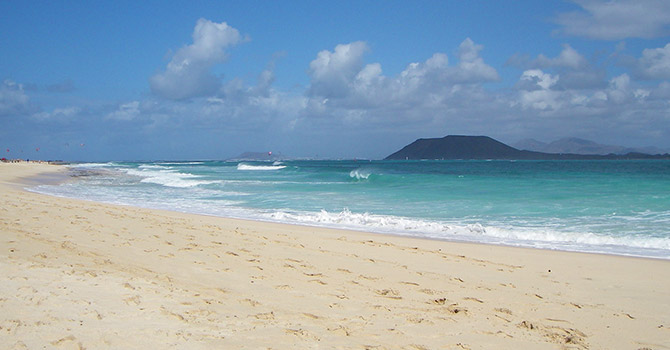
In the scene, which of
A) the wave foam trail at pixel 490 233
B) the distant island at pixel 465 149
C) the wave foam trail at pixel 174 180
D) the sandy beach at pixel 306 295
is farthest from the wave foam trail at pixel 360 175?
the distant island at pixel 465 149

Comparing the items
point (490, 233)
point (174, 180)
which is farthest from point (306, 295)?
point (174, 180)

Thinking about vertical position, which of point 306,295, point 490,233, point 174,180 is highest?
point 174,180

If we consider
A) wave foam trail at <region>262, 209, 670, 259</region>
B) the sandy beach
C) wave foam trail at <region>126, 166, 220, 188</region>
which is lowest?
wave foam trail at <region>262, 209, 670, 259</region>

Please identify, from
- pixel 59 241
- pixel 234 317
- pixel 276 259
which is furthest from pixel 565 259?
pixel 59 241

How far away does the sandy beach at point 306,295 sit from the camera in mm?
3678

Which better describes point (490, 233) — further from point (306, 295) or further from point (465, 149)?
Answer: point (465, 149)

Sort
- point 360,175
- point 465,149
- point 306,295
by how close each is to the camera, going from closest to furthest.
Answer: point 306,295
point 360,175
point 465,149

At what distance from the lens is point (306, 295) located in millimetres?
4941

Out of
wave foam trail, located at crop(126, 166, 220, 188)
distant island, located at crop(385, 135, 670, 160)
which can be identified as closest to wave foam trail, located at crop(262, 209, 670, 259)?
wave foam trail, located at crop(126, 166, 220, 188)

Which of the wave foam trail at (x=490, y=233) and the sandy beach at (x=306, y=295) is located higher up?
the sandy beach at (x=306, y=295)

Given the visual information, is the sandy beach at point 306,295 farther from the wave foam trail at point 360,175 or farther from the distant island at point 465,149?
the distant island at point 465,149

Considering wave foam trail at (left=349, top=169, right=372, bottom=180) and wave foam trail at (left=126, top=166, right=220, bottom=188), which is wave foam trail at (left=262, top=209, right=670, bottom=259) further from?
wave foam trail at (left=349, top=169, right=372, bottom=180)

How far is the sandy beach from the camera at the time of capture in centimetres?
368

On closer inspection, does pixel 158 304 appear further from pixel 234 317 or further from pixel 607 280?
pixel 607 280
